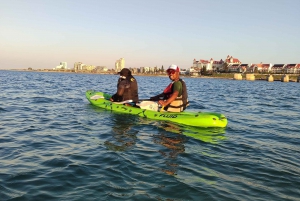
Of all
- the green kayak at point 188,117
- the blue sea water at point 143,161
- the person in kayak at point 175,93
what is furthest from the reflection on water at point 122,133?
the person in kayak at point 175,93

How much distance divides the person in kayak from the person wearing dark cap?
7.02 ft

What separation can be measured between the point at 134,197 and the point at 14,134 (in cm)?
562

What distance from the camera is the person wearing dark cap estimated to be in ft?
40.1

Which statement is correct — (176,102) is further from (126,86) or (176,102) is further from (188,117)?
(126,86)

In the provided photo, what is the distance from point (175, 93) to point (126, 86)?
128 inches

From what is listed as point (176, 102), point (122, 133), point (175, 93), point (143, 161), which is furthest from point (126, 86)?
point (143, 161)

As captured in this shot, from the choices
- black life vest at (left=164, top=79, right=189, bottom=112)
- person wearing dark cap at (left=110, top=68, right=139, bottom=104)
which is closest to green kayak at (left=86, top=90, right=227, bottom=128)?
black life vest at (left=164, top=79, right=189, bottom=112)

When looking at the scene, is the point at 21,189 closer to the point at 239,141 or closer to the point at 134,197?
the point at 134,197

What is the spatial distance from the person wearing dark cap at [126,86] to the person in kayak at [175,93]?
2.14 m

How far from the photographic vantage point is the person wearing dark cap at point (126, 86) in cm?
1223

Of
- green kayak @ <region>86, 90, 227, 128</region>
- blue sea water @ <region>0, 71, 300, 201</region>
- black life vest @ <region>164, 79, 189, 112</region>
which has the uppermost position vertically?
black life vest @ <region>164, 79, 189, 112</region>

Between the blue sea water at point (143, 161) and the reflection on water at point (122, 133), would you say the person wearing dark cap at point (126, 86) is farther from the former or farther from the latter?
→ the blue sea water at point (143, 161)

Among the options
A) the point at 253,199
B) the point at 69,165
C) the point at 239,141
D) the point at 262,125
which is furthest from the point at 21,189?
the point at 262,125

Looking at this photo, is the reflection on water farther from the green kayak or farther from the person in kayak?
the person in kayak
